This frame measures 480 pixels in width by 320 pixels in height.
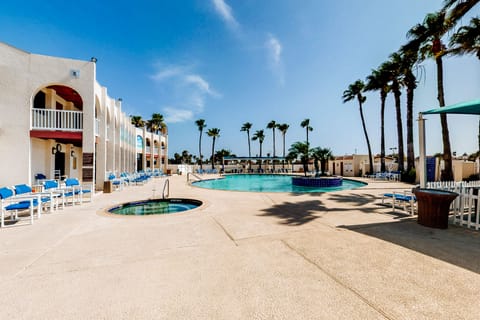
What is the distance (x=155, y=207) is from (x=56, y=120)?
270 inches

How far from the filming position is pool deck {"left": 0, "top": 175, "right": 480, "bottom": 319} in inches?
82.4

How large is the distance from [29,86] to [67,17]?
3991 mm

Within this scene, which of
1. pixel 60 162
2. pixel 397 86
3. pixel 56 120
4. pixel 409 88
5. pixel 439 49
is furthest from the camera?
pixel 397 86

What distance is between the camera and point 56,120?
9.55 metres

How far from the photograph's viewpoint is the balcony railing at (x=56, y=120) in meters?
8.80

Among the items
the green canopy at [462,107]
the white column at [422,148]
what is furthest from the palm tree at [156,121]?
the green canopy at [462,107]

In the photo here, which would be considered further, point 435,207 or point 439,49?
point 439,49

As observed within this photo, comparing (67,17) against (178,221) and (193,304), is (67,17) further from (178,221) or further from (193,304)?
(193,304)

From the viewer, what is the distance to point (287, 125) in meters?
44.1

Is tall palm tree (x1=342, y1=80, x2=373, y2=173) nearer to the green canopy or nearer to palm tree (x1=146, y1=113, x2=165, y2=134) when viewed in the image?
the green canopy

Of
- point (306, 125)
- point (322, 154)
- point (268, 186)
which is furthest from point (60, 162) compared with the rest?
point (306, 125)

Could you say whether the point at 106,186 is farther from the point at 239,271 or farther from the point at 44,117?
the point at 239,271

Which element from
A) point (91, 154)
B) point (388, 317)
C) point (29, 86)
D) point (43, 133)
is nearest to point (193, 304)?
point (388, 317)

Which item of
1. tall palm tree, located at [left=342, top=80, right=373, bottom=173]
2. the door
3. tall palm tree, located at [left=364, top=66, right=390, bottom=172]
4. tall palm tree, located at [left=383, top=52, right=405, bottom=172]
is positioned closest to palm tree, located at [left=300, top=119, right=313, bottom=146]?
tall palm tree, located at [left=342, top=80, right=373, bottom=173]
